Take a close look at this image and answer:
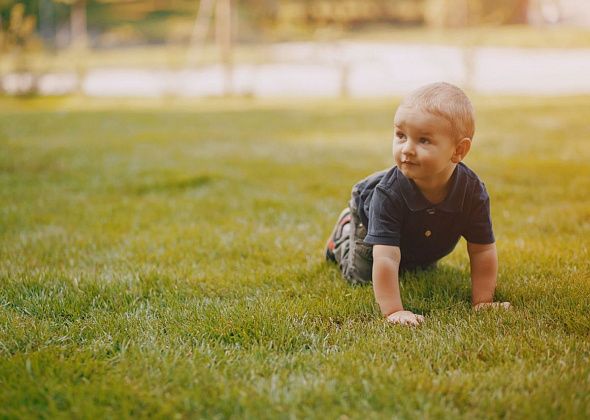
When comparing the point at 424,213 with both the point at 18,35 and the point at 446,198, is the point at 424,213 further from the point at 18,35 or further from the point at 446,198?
the point at 18,35

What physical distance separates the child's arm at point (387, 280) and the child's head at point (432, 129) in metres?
0.35

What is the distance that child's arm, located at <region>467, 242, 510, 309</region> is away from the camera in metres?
2.95

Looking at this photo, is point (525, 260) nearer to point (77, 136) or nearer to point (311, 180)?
point (311, 180)

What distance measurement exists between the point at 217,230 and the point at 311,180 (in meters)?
1.79

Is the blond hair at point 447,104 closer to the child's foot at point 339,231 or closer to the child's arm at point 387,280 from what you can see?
the child's arm at point 387,280

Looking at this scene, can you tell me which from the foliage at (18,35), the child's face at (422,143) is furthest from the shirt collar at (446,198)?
the foliage at (18,35)

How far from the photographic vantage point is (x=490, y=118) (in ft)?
34.0

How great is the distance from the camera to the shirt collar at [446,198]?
2.89 m

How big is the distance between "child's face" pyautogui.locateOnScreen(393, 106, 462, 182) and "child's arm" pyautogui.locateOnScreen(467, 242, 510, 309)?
46cm

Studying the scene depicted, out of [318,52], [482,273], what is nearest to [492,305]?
[482,273]

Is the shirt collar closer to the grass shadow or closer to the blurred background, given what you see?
the grass shadow

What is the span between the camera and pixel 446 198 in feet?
9.57

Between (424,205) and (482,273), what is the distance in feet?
1.35

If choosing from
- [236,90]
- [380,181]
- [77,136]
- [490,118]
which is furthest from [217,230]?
[236,90]
